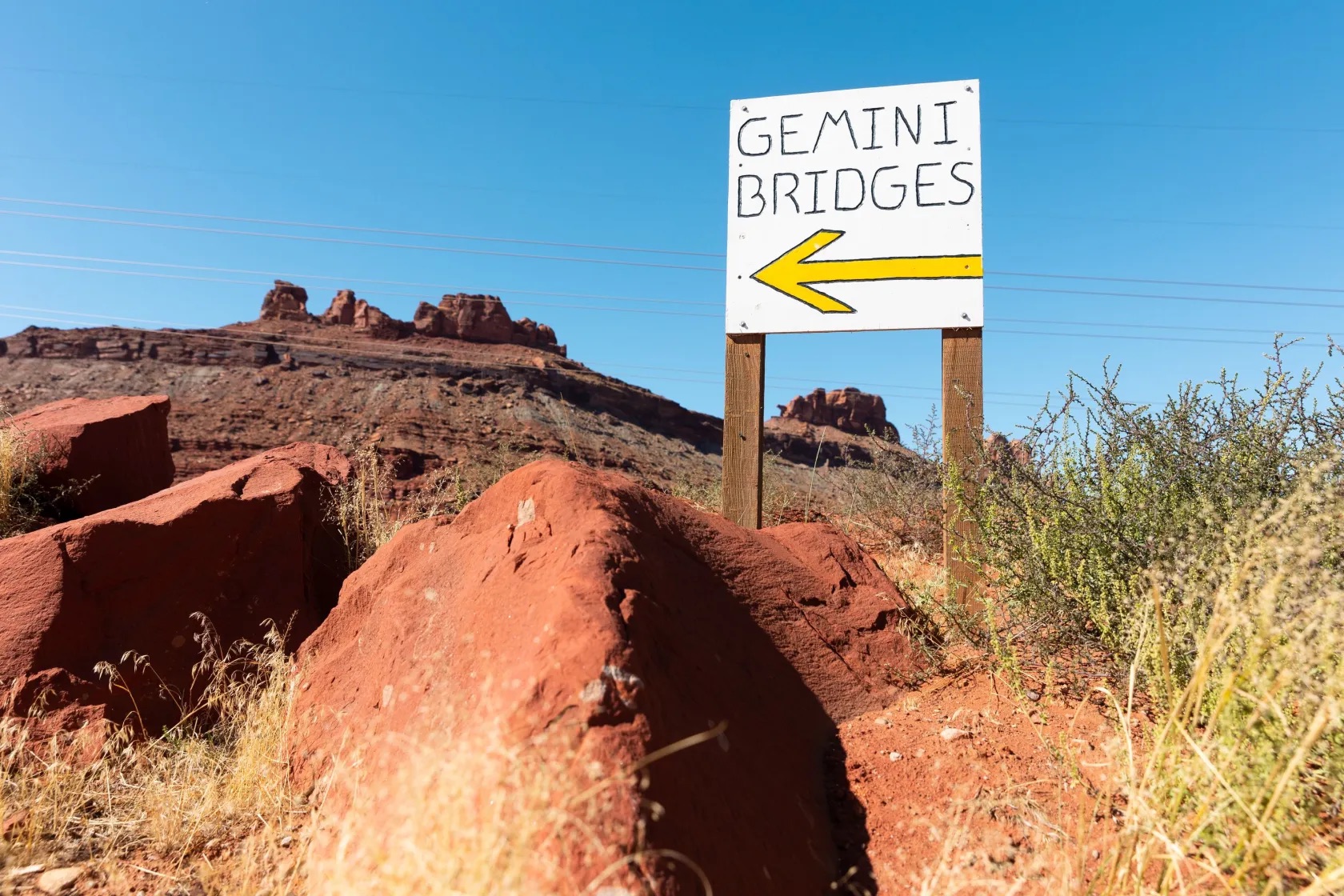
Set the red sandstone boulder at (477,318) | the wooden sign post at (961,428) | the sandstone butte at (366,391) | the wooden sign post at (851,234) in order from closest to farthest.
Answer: the wooden sign post at (961,428) → the wooden sign post at (851,234) → the sandstone butte at (366,391) → the red sandstone boulder at (477,318)

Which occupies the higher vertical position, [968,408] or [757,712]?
[968,408]

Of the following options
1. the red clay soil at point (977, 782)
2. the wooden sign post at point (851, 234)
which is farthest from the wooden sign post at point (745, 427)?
the red clay soil at point (977, 782)

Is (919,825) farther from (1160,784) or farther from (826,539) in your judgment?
(826,539)

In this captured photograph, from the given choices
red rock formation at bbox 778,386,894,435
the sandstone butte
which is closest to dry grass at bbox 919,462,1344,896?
the sandstone butte

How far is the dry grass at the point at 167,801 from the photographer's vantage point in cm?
213

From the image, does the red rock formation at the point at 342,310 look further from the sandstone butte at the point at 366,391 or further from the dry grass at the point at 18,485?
the dry grass at the point at 18,485

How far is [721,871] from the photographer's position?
1.65 m

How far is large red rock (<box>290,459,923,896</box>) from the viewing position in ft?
5.65

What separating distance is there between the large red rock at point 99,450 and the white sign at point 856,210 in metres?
4.26

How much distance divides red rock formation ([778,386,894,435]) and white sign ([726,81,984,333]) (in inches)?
2192

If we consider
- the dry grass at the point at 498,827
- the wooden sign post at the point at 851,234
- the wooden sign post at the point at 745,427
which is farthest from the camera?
the wooden sign post at the point at 745,427

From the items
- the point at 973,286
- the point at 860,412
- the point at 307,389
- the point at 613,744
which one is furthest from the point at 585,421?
the point at 860,412

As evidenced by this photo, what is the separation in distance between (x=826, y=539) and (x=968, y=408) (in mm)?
964

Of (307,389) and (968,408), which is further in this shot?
(307,389)
